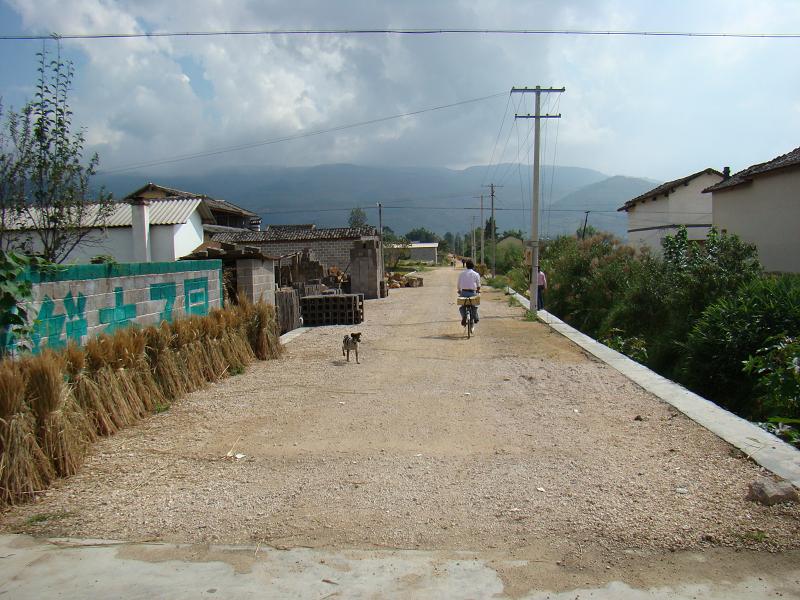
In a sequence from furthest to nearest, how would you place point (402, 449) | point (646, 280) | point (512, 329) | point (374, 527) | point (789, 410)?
point (646, 280), point (512, 329), point (789, 410), point (402, 449), point (374, 527)

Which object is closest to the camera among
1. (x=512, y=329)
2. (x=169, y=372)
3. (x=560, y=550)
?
(x=560, y=550)

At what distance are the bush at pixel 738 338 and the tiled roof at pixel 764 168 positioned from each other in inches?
436

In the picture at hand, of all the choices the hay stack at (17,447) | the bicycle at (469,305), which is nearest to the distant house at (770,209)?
the bicycle at (469,305)

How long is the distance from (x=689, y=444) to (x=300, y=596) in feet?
14.3

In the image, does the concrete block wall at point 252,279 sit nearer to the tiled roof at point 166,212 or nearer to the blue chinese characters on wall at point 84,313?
the blue chinese characters on wall at point 84,313

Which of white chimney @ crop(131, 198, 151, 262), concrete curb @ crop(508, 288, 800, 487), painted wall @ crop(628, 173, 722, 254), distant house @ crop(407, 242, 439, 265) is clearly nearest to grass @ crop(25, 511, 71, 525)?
concrete curb @ crop(508, 288, 800, 487)

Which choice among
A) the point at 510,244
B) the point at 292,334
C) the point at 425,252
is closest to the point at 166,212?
the point at 292,334

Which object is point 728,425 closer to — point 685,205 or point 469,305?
point 469,305

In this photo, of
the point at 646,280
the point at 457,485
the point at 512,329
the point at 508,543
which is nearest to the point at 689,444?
the point at 457,485

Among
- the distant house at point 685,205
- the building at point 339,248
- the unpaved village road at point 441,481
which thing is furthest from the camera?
the distant house at point 685,205

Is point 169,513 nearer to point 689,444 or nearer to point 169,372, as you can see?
point 169,372

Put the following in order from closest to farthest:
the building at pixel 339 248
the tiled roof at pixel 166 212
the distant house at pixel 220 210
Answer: the building at pixel 339 248
the tiled roof at pixel 166 212
the distant house at pixel 220 210

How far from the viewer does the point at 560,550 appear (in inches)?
163

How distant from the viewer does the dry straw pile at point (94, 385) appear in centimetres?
498
